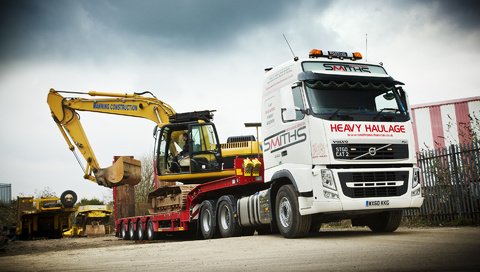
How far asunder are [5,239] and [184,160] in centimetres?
599

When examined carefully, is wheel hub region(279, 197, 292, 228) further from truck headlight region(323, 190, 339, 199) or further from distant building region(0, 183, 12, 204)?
distant building region(0, 183, 12, 204)

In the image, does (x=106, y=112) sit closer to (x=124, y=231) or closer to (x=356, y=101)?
(x=124, y=231)

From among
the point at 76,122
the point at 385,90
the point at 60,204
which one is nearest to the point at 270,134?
the point at 385,90

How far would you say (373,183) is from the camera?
1071 centimetres

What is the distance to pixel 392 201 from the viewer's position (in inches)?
424

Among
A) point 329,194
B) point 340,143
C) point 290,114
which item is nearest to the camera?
point 329,194

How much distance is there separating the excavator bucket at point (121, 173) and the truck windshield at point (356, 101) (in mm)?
10683

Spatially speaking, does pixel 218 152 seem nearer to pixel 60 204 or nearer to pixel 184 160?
pixel 184 160

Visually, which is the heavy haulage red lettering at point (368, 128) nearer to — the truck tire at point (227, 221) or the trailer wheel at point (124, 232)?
the truck tire at point (227, 221)

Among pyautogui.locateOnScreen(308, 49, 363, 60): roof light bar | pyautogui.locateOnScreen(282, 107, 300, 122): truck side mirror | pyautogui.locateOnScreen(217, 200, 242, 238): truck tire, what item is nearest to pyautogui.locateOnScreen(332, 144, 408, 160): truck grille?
pyautogui.locateOnScreen(282, 107, 300, 122): truck side mirror

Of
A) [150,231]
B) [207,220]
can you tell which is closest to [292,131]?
[207,220]

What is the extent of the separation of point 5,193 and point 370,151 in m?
32.3

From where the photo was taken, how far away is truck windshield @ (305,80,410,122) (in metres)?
10.8

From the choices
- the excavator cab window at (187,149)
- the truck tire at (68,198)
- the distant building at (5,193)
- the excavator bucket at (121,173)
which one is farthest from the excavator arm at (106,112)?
the distant building at (5,193)
